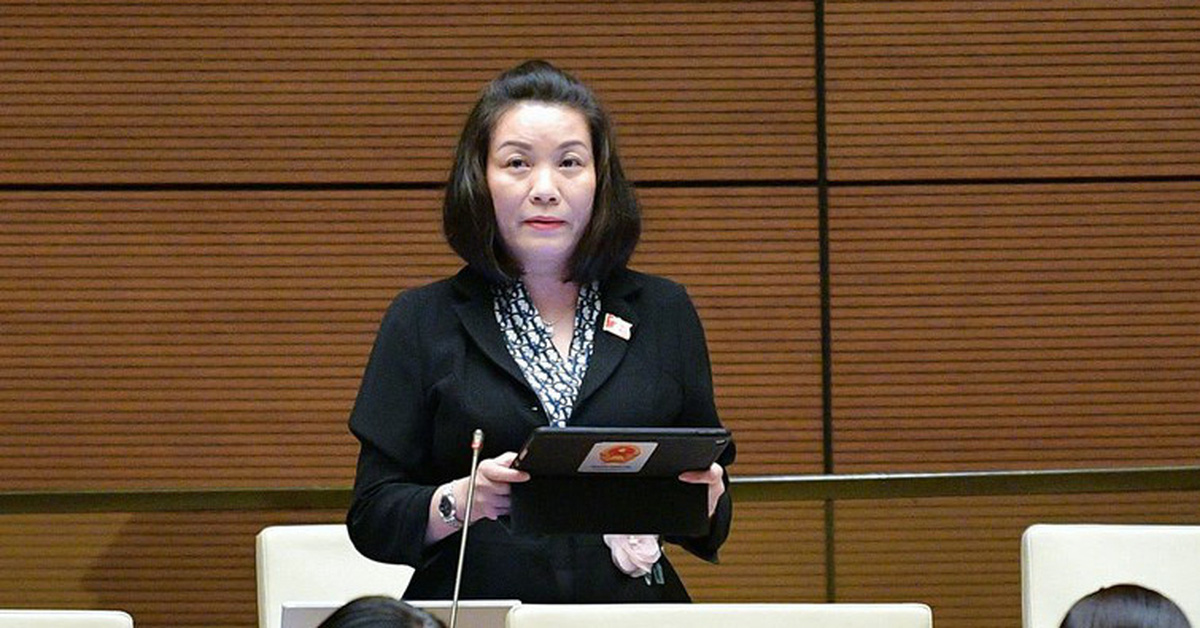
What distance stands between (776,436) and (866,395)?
8.9 inches

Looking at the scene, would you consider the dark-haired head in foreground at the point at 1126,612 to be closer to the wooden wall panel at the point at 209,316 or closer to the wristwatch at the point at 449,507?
the wristwatch at the point at 449,507

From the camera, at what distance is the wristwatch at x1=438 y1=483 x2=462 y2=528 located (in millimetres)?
2188

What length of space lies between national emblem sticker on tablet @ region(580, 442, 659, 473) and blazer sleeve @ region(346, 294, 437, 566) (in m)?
0.29

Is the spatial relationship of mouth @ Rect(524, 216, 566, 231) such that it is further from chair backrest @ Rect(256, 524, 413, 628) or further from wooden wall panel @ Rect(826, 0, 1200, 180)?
wooden wall panel @ Rect(826, 0, 1200, 180)

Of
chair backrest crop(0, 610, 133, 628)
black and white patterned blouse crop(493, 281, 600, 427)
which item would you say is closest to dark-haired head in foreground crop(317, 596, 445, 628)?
chair backrest crop(0, 610, 133, 628)

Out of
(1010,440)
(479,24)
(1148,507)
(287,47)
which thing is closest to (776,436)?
(1010,440)

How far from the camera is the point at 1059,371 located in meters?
3.95

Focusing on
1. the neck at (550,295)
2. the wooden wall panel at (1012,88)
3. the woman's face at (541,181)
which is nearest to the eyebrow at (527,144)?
the woman's face at (541,181)

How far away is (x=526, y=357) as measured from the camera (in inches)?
92.2

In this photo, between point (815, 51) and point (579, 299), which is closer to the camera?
point (579, 299)

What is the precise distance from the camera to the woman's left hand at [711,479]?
2139 mm

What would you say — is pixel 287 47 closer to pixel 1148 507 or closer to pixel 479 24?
pixel 479 24

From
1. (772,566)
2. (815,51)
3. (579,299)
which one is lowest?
(772,566)

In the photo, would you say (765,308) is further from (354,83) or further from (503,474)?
(503,474)
